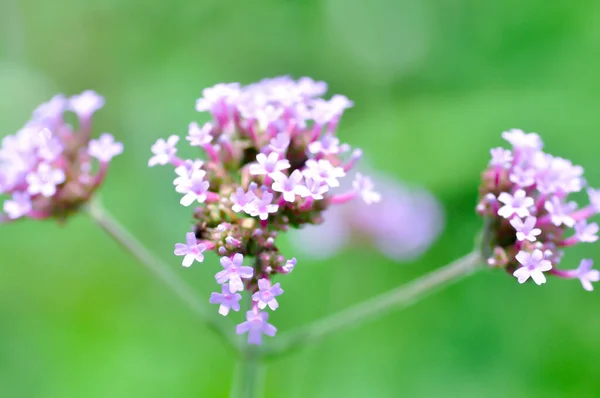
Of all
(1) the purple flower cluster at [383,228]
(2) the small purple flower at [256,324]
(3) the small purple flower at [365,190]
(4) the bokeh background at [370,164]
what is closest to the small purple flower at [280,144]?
(3) the small purple flower at [365,190]

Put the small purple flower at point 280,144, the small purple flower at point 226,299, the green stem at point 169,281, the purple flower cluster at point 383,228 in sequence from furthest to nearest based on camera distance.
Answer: the purple flower cluster at point 383,228 < the green stem at point 169,281 < the small purple flower at point 280,144 < the small purple flower at point 226,299

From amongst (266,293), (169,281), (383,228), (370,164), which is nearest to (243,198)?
(266,293)

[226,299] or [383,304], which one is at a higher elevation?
[226,299]

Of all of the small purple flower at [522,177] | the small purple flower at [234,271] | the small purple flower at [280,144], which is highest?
the small purple flower at [280,144]

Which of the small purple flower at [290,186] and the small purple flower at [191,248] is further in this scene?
the small purple flower at [290,186]

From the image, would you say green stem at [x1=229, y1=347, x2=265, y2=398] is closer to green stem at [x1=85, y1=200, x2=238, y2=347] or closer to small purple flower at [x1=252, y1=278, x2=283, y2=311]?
green stem at [x1=85, y1=200, x2=238, y2=347]

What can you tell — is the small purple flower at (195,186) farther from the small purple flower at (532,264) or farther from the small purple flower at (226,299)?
the small purple flower at (532,264)

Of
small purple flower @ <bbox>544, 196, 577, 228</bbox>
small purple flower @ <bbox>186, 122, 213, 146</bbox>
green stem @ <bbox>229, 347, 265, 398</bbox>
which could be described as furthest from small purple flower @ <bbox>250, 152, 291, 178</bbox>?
small purple flower @ <bbox>544, 196, 577, 228</bbox>

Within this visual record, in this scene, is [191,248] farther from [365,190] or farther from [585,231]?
[585,231]
